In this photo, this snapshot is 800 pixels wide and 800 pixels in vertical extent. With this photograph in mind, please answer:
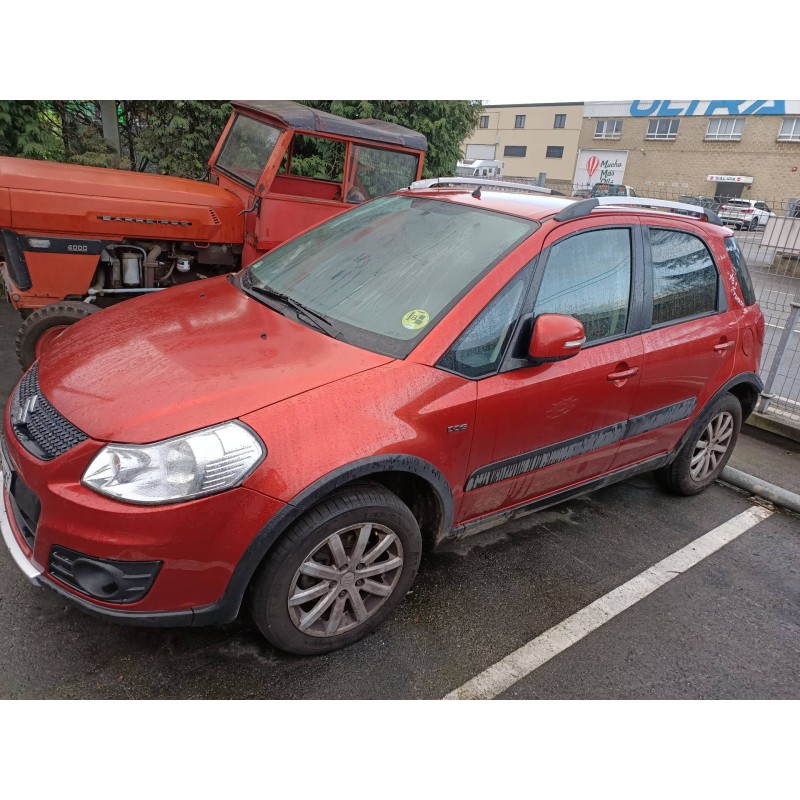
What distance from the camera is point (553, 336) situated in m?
2.56

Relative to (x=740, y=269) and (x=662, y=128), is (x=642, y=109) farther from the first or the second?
(x=740, y=269)

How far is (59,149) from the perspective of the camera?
730 centimetres

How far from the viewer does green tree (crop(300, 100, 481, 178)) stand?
905 centimetres

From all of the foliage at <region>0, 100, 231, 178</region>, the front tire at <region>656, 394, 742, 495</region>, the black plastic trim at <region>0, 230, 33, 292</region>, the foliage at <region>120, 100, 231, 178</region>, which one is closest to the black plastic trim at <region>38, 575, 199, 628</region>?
the front tire at <region>656, 394, 742, 495</region>

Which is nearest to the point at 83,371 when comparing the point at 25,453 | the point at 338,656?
the point at 25,453

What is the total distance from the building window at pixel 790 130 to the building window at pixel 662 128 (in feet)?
23.7

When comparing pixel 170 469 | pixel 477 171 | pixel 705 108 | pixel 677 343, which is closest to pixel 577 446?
pixel 677 343

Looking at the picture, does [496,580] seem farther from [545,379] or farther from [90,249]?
[90,249]

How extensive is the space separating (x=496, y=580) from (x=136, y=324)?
2151mm

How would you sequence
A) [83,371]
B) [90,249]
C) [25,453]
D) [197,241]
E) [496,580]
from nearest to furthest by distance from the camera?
[25,453]
[83,371]
[496,580]
[90,249]
[197,241]

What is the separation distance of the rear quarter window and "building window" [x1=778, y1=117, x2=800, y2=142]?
144ft

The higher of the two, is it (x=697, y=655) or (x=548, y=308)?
(x=548, y=308)

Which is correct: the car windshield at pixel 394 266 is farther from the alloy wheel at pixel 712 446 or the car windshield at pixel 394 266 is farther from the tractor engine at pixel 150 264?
the alloy wheel at pixel 712 446

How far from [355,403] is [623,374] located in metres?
1.53
